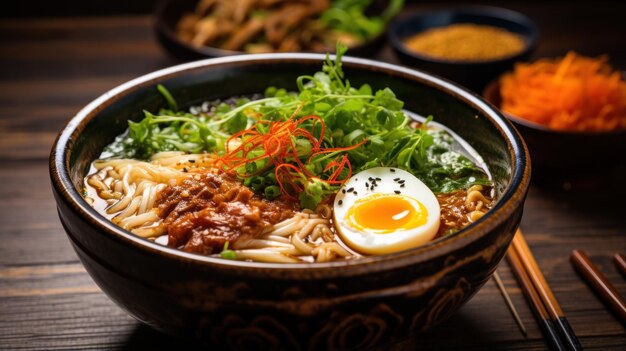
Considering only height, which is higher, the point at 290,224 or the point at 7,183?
the point at 290,224

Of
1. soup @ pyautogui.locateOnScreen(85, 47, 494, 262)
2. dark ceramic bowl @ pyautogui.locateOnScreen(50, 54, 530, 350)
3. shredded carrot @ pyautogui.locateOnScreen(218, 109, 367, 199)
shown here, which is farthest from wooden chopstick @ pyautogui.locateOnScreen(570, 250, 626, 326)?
shredded carrot @ pyautogui.locateOnScreen(218, 109, 367, 199)

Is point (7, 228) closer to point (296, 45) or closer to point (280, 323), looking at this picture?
point (280, 323)

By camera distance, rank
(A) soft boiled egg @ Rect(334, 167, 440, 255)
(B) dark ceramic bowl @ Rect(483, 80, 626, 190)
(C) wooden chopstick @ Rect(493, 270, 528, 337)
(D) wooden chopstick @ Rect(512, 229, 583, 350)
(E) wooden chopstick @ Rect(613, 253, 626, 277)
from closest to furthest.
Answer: (A) soft boiled egg @ Rect(334, 167, 440, 255), (D) wooden chopstick @ Rect(512, 229, 583, 350), (C) wooden chopstick @ Rect(493, 270, 528, 337), (E) wooden chopstick @ Rect(613, 253, 626, 277), (B) dark ceramic bowl @ Rect(483, 80, 626, 190)

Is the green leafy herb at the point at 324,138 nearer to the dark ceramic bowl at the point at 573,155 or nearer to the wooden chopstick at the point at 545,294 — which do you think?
the wooden chopstick at the point at 545,294

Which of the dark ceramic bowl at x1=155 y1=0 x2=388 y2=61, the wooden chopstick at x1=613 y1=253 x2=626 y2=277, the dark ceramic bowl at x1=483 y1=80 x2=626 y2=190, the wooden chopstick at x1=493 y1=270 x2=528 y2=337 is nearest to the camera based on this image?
the wooden chopstick at x1=493 y1=270 x2=528 y2=337

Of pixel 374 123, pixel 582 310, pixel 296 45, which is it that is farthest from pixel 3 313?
pixel 296 45

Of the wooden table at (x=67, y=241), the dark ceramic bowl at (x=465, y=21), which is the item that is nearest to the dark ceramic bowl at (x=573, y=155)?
the wooden table at (x=67, y=241)

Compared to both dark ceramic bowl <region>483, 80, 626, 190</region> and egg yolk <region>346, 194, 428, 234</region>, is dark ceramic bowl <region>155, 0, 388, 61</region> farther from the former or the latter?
egg yolk <region>346, 194, 428, 234</region>
